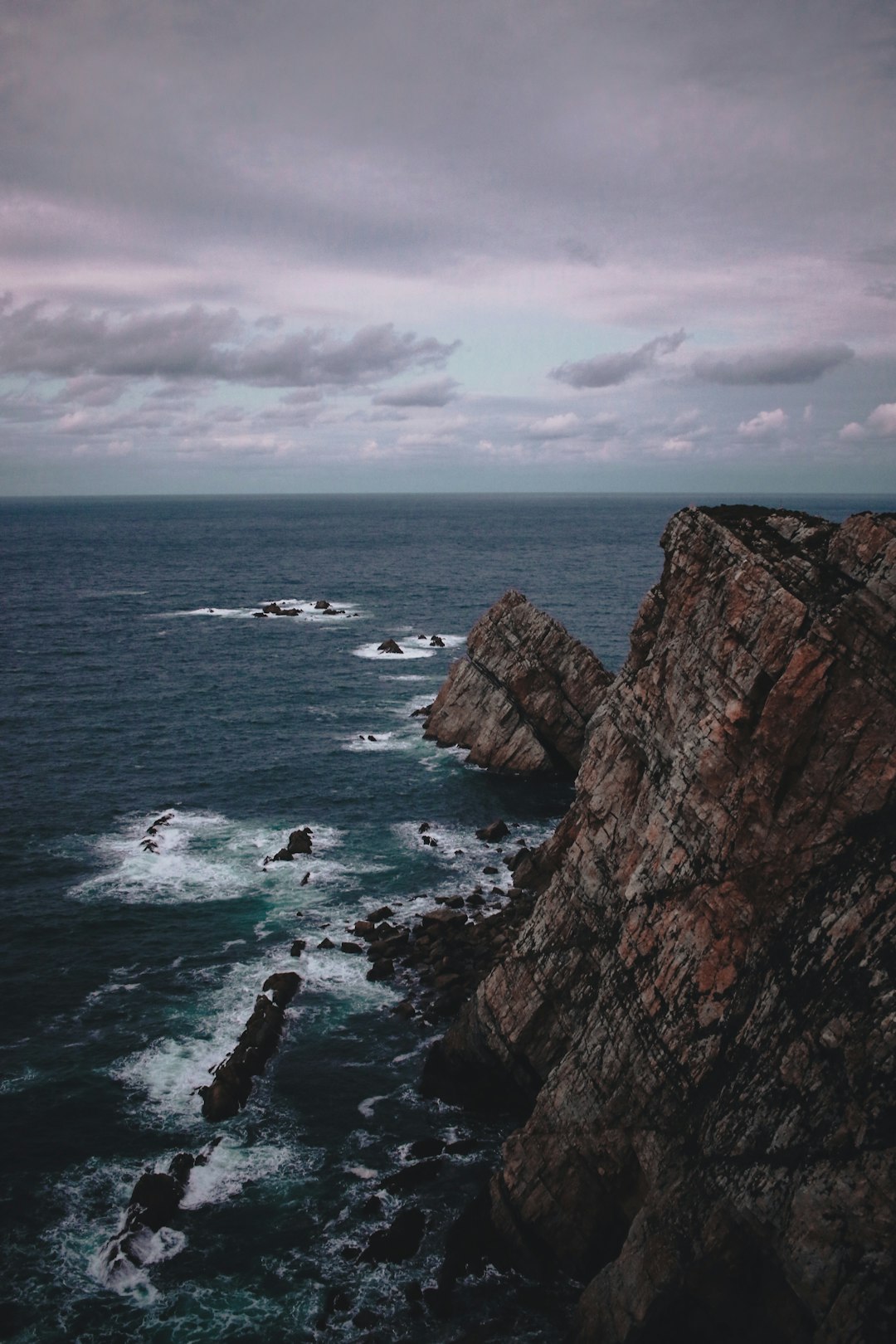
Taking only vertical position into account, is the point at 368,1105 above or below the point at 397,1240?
above

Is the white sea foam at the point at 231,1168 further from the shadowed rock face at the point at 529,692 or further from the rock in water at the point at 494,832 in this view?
the shadowed rock face at the point at 529,692

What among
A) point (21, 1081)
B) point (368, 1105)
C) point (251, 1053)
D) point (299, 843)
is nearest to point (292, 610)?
point (299, 843)

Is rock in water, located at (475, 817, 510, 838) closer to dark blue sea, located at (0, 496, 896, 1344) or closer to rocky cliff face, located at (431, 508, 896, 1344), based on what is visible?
dark blue sea, located at (0, 496, 896, 1344)

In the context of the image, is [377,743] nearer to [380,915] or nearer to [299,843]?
[299,843]

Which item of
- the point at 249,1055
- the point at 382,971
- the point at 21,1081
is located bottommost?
the point at 21,1081

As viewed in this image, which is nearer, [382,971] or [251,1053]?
[251,1053]
